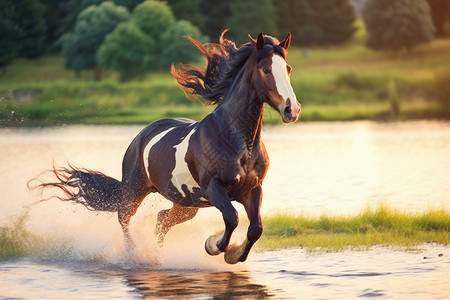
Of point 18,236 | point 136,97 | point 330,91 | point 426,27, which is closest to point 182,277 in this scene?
point 18,236

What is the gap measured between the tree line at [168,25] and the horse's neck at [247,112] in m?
47.9

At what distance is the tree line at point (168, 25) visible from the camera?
59844 mm

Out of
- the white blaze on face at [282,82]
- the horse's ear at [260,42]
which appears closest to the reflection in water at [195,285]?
the white blaze on face at [282,82]

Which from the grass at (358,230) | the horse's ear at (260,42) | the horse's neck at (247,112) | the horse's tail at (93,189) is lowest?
the grass at (358,230)

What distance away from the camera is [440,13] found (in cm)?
8062

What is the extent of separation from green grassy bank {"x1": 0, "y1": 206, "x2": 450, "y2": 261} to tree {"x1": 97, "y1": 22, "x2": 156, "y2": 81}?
47.2m

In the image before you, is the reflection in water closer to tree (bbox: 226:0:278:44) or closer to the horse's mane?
the horse's mane

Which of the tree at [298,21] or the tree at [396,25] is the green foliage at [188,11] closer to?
the tree at [298,21]

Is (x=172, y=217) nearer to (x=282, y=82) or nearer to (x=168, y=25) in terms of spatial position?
(x=282, y=82)

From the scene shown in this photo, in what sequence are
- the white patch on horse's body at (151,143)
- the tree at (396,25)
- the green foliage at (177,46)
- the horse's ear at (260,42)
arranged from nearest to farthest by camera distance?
1. the horse's ear at (260,42)
2. the white patch on horse's body at (151,143)
3. the green foliage at (177,46)
4. the tree at (396,25)

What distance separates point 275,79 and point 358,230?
4144 millimetres

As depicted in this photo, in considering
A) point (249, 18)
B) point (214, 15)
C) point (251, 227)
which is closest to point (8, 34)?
point (214, 15)

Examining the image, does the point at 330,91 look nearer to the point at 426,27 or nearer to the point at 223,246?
the point at 426,27

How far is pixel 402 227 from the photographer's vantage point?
455 inches
